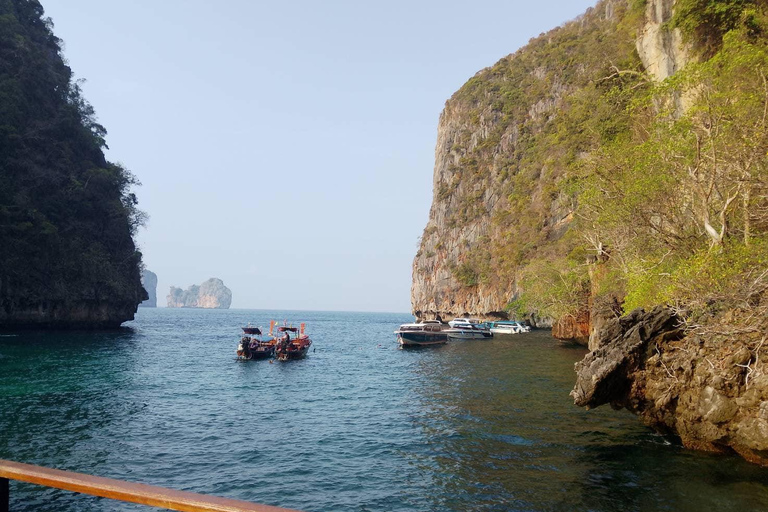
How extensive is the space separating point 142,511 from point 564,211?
209ft

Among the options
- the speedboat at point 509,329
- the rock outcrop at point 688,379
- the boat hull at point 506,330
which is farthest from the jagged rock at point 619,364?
the speedboat at point 509,329

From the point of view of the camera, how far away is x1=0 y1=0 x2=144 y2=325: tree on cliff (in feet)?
159

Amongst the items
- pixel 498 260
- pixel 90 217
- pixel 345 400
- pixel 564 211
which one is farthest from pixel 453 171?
pixel 345 400

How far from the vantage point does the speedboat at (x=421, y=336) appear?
5000 centimetres

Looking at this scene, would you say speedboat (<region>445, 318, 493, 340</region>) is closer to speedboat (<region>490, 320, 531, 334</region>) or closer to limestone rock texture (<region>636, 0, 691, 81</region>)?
speedboat (<region>490, 320, 531, 334</region>)

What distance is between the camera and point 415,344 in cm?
5006

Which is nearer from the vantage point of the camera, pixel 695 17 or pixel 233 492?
pixel 233 492

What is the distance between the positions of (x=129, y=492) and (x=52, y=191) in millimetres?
63858

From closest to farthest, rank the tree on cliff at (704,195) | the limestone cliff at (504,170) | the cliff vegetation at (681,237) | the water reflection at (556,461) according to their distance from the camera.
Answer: the water reflection at (556,461) → the cliff vegetation at (681,237) → the tree on cliff at (704,195) → the limestone cliff at (504,170)

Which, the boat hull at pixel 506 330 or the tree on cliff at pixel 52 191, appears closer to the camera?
the tree on cliff at pixel 52 191

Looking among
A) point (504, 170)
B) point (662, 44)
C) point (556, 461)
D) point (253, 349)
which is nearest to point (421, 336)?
point (253, 349)

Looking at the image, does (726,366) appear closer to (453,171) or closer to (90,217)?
(90,217)

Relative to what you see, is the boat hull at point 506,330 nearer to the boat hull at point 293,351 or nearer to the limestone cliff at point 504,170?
the limestone cliff at point 504,170

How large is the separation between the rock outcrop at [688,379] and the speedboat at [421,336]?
3498cm
